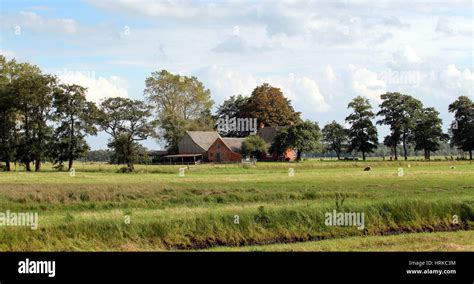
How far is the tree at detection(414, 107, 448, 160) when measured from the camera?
122m

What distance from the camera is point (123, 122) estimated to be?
82.4 metres

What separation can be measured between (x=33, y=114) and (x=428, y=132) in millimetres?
80912

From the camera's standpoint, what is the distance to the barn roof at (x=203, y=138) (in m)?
118

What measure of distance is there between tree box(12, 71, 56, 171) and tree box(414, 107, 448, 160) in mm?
77851

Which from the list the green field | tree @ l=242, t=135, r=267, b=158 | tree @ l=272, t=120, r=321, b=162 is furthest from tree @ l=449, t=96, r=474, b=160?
the green field

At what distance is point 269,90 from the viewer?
5251 inches

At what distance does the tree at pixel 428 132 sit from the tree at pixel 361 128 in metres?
9.33

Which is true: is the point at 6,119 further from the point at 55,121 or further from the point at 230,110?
the point at 230,110
